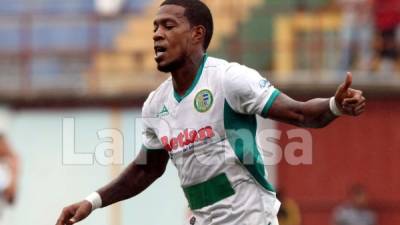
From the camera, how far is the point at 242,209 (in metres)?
6.86

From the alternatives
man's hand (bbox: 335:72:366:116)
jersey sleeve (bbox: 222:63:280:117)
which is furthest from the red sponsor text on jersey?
man's hand (bbox: 335:72:366:116)

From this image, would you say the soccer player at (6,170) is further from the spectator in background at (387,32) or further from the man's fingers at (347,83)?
the man's fingers at (347,83)

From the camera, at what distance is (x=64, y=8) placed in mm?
19422

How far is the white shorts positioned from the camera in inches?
270

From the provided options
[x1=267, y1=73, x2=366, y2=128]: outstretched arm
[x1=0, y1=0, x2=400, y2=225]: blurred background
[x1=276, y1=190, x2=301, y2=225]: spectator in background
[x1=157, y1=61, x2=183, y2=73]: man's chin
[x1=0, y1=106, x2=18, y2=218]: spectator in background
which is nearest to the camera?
[x1=267, y1=73, x2=366, y2=128]: outstretched arm

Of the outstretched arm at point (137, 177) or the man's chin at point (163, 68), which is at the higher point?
the man's chin at point (163, 68)

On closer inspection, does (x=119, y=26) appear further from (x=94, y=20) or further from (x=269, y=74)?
(x=269, y=74)

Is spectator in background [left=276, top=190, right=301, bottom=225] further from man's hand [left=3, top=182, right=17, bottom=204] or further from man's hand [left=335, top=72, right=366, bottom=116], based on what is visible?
man's hand [left=335, top=72, right=366, bottom=116]

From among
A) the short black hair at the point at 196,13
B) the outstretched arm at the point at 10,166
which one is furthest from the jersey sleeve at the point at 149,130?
the outstretched arm at the point at 10,166

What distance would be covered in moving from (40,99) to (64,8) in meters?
3.11

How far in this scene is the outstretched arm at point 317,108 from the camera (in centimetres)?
611

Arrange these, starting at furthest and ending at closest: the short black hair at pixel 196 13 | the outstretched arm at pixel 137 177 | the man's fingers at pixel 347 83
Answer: the outstretched arm at pixel 137 177 → the short black hair at pixel 196 13 → the man's fingers at pixel 347 83

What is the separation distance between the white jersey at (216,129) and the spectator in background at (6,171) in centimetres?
885

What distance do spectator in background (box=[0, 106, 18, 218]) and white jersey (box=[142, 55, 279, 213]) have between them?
348 inches
